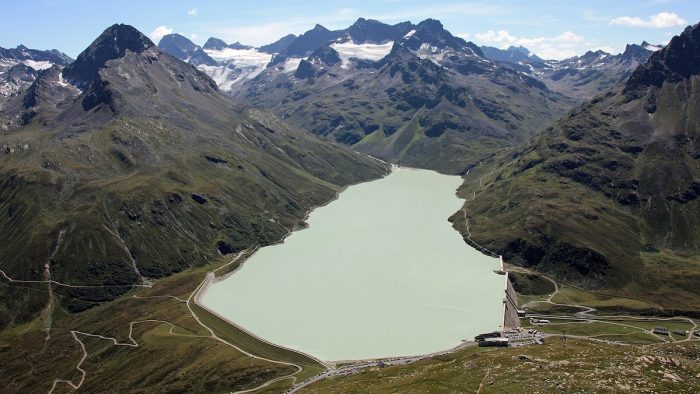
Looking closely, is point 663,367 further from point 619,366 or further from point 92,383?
point 92,383

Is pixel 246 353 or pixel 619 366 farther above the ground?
pixel 619 366

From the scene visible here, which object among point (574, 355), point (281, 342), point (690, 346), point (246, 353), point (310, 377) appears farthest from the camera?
point (281, 342)

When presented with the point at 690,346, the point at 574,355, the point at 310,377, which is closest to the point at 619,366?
the point at 574,355

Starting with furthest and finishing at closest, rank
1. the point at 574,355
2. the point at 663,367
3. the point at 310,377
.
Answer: the point at 310,377 < the point at 574,355 < the point at 663,367

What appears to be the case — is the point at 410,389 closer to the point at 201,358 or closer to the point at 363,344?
the point at 363,344

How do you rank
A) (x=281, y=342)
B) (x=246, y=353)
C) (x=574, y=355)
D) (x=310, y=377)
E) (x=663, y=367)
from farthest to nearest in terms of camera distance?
1. (x=281, y=342)
2. (x=246, y=353)
3. (x=310, y=377)
4. (x=574, y=355)
5. (x=663, y=367)

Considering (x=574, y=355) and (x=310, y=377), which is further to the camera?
(x=310, y=377)

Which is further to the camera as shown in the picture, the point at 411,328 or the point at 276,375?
the point at 411,328

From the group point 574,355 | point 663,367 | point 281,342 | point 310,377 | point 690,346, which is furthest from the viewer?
point 281,342

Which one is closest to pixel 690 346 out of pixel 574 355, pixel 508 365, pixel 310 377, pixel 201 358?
pixel 574 355
